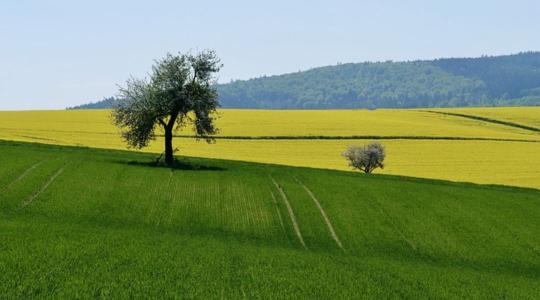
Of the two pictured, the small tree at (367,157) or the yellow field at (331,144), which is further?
the yellow field at (331,144)

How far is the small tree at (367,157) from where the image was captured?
77.8 meters

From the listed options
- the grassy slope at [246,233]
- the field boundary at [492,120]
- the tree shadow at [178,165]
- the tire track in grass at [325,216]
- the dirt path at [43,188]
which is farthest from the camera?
the field boundary at [492,120]

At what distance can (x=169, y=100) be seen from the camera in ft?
177

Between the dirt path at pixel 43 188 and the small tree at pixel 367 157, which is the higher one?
the dirt path at pixel 43 188

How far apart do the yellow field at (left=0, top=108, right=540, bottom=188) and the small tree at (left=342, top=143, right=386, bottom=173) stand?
2219 millimetres

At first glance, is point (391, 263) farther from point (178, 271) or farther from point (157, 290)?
point (157, 290)

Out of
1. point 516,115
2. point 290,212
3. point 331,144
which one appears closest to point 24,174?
point 290,212

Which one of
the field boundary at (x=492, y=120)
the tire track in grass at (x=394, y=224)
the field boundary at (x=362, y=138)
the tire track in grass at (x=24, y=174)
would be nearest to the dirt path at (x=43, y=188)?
the tire track in grass at (x=24, y=174)

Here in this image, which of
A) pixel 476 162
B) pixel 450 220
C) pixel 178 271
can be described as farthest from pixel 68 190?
pixel 476 162

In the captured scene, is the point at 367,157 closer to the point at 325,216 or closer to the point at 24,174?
the point at 325,216

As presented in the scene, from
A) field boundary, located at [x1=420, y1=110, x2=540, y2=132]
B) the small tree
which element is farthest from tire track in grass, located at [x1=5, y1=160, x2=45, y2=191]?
field boundary, located at [x1=420, y1=110, x2=540, y2=132]

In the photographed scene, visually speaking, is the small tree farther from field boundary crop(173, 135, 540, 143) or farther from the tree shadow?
the tree shadow

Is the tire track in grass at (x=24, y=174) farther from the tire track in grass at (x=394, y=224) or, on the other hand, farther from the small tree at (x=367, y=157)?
the small tree at (x=367, y=157)

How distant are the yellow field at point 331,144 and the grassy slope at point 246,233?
27943 mm
